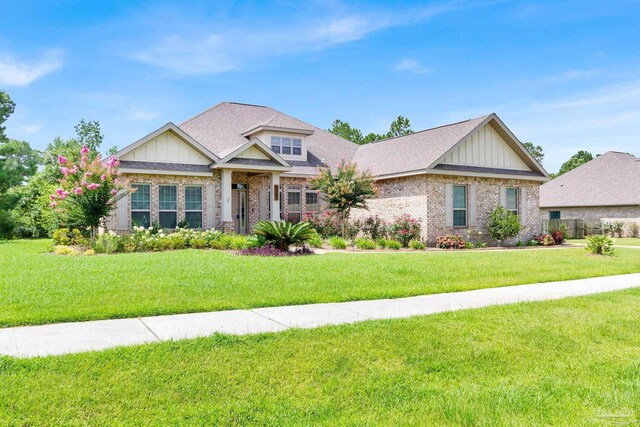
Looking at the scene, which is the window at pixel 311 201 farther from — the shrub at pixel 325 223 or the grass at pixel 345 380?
the grass at pixel 345 380

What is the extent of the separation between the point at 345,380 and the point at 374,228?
18731 millimetres

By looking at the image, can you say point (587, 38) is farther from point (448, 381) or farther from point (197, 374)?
point (197, 374)

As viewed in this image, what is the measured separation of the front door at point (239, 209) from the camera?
24234 millimetres

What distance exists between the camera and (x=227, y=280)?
32.2 ft

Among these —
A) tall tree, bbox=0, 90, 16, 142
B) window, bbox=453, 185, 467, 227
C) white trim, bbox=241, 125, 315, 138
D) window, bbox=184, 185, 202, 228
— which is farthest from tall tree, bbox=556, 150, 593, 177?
tall tree, bbox=0, 90, 16, 142

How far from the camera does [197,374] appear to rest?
480 centimetres

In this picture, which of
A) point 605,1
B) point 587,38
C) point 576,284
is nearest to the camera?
point 576,284

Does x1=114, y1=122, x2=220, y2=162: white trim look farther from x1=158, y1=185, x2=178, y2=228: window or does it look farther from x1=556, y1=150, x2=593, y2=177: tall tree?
x1=556, y1=150, x2=593, y2=177: tall tree

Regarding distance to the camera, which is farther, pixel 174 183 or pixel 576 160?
pixel 576 160

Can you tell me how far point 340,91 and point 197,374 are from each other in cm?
2376

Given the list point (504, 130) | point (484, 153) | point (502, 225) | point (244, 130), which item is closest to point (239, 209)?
point (244, 130)

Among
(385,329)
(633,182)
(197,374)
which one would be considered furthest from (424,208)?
(633,182)

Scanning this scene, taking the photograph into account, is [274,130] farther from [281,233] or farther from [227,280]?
[227,280]

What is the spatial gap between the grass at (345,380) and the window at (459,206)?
54.2 ft
